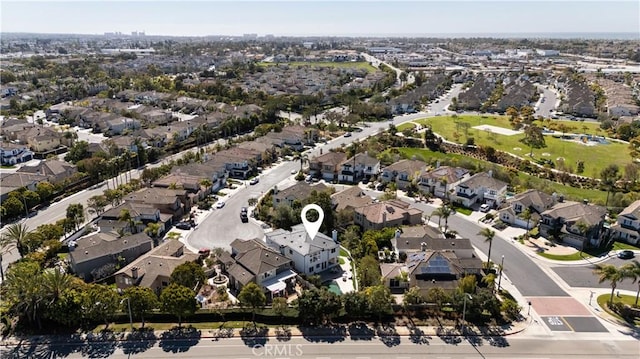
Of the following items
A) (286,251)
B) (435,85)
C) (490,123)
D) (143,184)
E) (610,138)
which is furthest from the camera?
(435,85)

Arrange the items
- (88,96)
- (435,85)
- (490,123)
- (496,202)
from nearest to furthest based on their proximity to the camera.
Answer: (496,202) < (490,123) < (88,96) < (435,85)

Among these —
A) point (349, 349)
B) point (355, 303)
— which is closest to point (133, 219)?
Answer: point (355, 303)

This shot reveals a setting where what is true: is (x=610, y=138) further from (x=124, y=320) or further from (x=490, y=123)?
(x=124, y=320)

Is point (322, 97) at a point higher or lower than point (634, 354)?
higher

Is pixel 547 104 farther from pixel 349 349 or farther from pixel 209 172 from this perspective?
pixel 349 349

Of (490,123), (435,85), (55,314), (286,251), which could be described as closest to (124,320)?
(55,314)
